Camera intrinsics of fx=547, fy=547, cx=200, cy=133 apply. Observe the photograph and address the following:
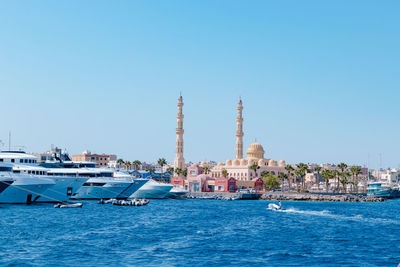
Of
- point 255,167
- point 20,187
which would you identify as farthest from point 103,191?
point 255,167

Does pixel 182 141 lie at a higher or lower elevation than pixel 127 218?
higher

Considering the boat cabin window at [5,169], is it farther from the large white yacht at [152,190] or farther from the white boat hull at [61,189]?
the large white yacht at [152,190]

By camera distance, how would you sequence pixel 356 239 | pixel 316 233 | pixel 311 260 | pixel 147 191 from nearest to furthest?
pixel 311 260 → pixel 356 239 → pixel 316 233 → pixel 147 191

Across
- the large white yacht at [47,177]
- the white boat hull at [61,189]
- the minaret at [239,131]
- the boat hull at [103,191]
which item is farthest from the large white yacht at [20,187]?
the minaret at [239,131]

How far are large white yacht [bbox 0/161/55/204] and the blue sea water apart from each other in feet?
29.9

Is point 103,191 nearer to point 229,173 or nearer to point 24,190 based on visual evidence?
point 24,190

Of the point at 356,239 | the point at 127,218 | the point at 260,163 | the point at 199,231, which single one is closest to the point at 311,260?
the point at 356,239

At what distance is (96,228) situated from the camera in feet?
167

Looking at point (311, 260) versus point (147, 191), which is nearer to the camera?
point (311, 260)

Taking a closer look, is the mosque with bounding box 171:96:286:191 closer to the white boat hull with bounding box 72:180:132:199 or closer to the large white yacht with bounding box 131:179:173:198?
the large white yacht with bounding box 131:179:173:198

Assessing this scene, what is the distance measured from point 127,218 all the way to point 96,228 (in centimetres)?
1226

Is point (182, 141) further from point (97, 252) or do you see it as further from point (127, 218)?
point (97, 252)

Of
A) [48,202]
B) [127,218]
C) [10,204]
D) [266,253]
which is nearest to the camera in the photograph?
[266,253]

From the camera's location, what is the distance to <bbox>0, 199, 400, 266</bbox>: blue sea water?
113 ft
